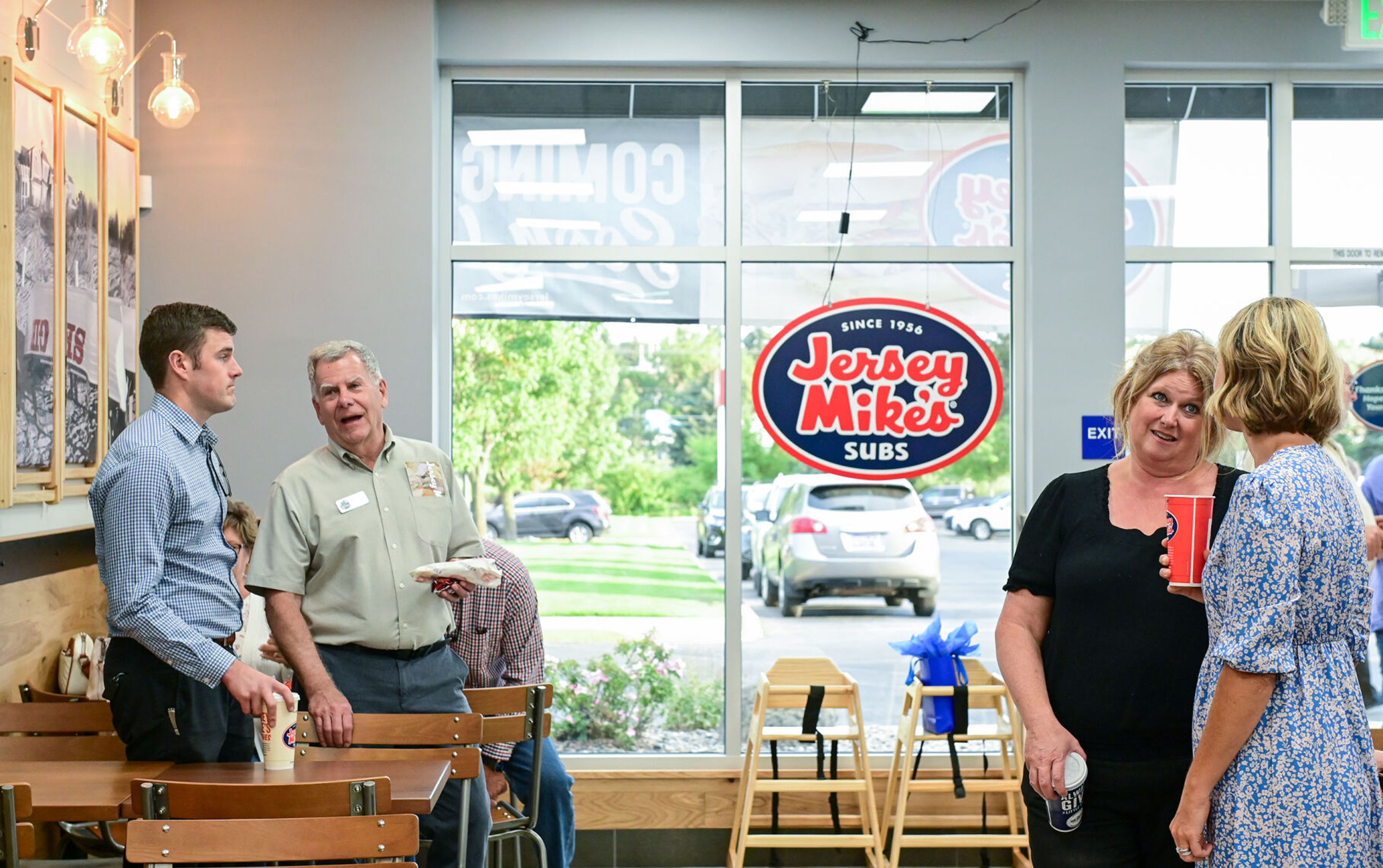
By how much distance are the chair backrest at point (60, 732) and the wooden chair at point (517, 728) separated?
915 millimetres

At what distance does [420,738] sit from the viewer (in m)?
2.89

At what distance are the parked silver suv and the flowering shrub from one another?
52 centimetres

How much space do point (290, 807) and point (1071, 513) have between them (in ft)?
5.18

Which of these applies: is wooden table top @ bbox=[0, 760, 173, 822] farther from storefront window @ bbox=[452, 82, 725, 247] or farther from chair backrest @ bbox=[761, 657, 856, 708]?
storefront window @ bbox=[452, 82, 725, 247]

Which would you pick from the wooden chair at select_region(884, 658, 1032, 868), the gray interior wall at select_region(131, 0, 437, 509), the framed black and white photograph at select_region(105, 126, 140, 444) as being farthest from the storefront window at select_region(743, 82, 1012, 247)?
the framed black and white photograph at select_region(105, 126, 140, 444)

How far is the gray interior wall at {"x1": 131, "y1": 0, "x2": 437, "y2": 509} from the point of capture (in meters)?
4.56

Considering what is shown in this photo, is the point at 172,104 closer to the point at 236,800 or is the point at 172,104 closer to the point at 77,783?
the point at 77,783

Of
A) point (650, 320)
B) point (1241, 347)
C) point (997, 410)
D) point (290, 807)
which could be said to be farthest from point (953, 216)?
point (290, 807)

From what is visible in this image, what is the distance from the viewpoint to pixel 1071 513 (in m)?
2.20

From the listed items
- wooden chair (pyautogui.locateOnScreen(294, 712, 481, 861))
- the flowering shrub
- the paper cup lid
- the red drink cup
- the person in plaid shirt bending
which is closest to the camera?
the red drink cup

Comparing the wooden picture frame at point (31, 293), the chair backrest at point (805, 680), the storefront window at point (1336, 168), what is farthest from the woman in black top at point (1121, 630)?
the storefront window at point (1336, 168)

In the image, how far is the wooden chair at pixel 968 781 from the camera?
4.32m

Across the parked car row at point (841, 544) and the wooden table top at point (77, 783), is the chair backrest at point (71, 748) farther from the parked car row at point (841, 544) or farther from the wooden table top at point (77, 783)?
the parked car row at point (841, 544)

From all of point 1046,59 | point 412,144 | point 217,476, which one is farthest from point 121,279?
point 1046,59
